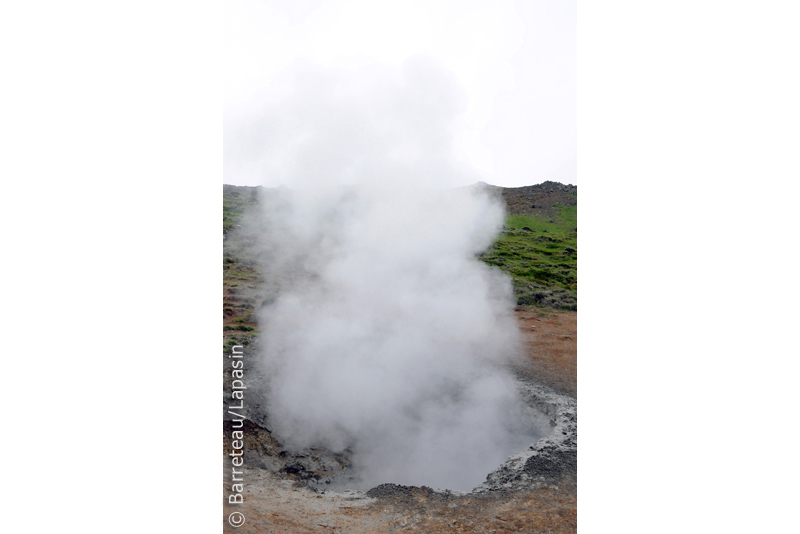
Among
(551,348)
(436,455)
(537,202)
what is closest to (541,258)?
(537,202)

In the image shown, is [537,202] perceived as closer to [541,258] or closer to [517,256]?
[541,258]

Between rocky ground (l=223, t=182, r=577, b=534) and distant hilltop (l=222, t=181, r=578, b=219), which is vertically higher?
distant hilltop (l=222, t=181, r=578, b=219)

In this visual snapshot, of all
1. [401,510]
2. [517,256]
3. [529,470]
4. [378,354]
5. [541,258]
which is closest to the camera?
[401,510]

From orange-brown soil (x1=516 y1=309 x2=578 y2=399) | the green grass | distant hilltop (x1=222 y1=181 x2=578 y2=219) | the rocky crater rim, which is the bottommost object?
the rocky crater rim

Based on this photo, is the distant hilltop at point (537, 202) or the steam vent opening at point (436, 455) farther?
the distant hilltop at point (537, 202)

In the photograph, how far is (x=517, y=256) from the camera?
24500 mm

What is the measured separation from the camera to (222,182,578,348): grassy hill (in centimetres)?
839

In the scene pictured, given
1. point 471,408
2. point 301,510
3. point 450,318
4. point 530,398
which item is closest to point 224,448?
point 301,510

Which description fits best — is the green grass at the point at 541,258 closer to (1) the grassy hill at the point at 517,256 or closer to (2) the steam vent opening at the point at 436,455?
(1) the grassy hill at the point at 517,256

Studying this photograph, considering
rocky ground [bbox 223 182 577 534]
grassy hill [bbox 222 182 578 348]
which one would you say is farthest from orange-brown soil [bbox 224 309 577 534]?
grassy hill [bbox 222 182 578 348]

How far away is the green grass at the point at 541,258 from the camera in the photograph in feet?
57.4

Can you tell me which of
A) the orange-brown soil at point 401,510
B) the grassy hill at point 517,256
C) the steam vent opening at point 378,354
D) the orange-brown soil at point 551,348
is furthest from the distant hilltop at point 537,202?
the orange-brown soil at point 401,510

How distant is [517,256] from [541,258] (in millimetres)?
1607

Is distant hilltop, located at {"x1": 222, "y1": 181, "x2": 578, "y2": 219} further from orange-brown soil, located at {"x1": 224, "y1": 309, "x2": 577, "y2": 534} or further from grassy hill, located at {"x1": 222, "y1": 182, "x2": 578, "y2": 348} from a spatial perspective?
orange-brown soil, located at {"x1": 224, "y1": 309, "x2": 577, "y2": 534}
